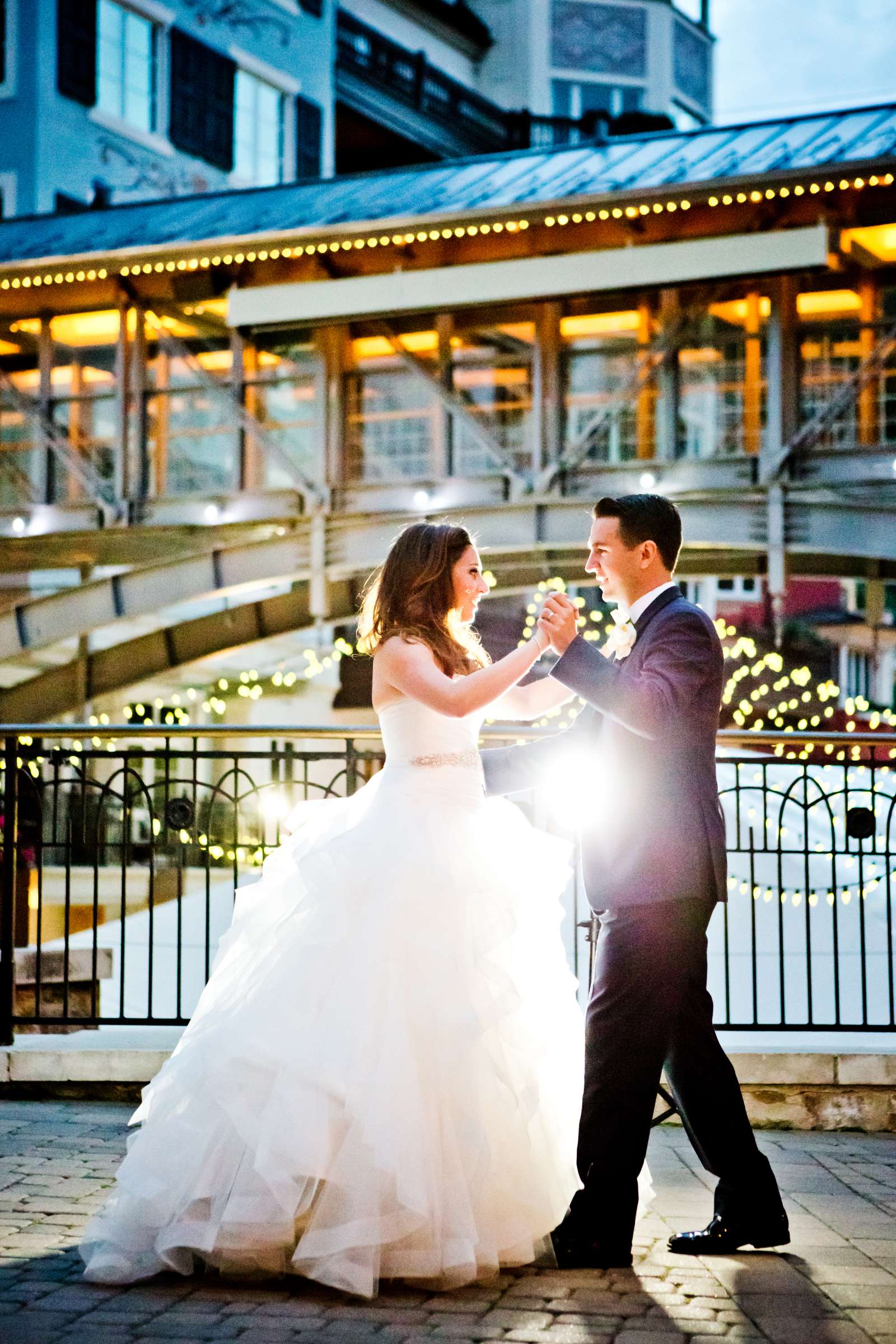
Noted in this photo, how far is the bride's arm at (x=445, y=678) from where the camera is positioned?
171 inches

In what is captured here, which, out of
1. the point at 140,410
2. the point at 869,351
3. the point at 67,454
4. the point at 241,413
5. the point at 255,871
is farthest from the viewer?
the point at 140,410

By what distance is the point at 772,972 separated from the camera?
11.4 metres

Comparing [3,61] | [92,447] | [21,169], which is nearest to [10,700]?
[92,447]

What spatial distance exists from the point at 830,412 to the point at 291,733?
1176cm

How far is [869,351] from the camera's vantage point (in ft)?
58.3

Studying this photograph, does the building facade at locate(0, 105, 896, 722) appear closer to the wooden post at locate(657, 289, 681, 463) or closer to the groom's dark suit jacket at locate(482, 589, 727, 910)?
the wooden post at locate(657, 289, 681, 463)

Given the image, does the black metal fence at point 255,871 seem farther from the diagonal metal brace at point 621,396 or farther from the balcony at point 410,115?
the balcony at point 410,115

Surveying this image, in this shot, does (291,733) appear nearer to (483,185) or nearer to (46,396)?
(483,185)

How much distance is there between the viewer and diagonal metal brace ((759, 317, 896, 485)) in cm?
1702

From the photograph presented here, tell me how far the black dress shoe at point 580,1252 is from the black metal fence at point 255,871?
46.5 inches

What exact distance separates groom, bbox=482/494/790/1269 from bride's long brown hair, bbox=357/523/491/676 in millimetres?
450

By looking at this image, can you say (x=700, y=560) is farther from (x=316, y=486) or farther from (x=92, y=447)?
(x=92, y=447)

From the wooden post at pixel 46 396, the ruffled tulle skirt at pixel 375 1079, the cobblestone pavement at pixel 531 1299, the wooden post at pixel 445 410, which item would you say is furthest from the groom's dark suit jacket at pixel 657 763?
the wooden post at pixel 46 396

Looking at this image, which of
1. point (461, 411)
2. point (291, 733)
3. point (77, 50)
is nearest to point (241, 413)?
point (461, 411)
